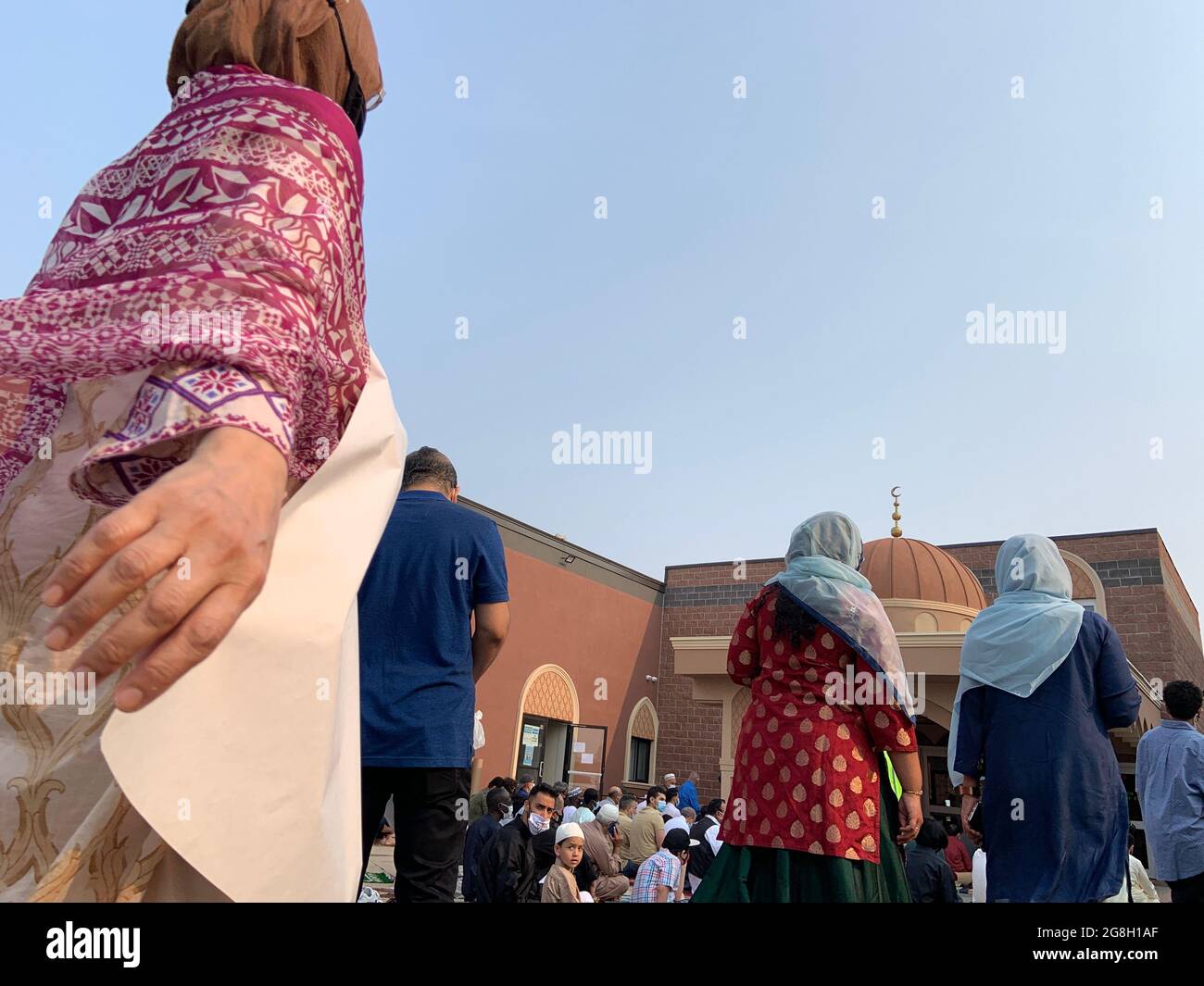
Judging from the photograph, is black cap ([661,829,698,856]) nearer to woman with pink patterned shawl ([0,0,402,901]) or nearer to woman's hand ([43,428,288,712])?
woman with pink patterned shawl ([0,0,402,901])

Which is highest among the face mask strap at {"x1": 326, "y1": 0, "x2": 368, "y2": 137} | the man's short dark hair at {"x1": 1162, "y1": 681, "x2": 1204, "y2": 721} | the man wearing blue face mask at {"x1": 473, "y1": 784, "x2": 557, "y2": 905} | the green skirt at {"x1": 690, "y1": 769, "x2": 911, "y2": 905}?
the face mask strap at {"x1": 326, "y1": 0, "x2": 368, "y2": 137}

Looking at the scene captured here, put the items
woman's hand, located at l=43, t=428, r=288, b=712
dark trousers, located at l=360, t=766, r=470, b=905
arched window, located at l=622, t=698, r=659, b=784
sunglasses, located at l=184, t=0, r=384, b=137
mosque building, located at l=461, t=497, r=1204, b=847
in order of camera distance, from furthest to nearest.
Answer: arched window, located at l=622, t=698, r=659, b=784
mosque building, located at l=461, t=497, r=1204, b=847
dark trousers, located at l=360, t=766, r=470, b=905
sunglasses, located at l=184, t=0, r=384, b=137
woman's hand, located at l=43, t=428, r=288, b=712

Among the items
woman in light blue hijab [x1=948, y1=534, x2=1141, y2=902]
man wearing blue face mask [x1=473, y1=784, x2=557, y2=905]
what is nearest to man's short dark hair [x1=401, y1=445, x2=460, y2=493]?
woman in light blue hijab [x1=948, y1=534, x2=1141, y2=902]

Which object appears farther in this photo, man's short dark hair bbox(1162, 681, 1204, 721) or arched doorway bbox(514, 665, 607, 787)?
arched doorway bbox(514, 665, 607, 787)

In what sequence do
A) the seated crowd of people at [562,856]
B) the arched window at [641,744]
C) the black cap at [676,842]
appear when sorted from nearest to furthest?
the seated crowd of people at [562,856]
the black cap at [676,842]
the arched window at [641,744]

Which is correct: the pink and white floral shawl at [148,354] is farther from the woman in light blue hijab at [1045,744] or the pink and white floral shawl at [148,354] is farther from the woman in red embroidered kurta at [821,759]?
the woman in light blue hijab at [1045,744]

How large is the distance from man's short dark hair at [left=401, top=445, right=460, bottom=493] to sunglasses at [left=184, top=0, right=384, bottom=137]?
5.71ft

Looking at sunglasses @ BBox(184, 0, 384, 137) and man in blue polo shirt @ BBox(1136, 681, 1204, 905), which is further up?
sunglasses @ BBox(184, 0, 384, 137)

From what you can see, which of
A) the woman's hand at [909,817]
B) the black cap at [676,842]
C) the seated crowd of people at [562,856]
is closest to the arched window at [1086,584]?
the seated crowd of people at [562,856]

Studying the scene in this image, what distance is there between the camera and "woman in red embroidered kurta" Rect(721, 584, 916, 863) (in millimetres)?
2652

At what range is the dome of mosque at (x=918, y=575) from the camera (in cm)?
1466

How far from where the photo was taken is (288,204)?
71 cm
